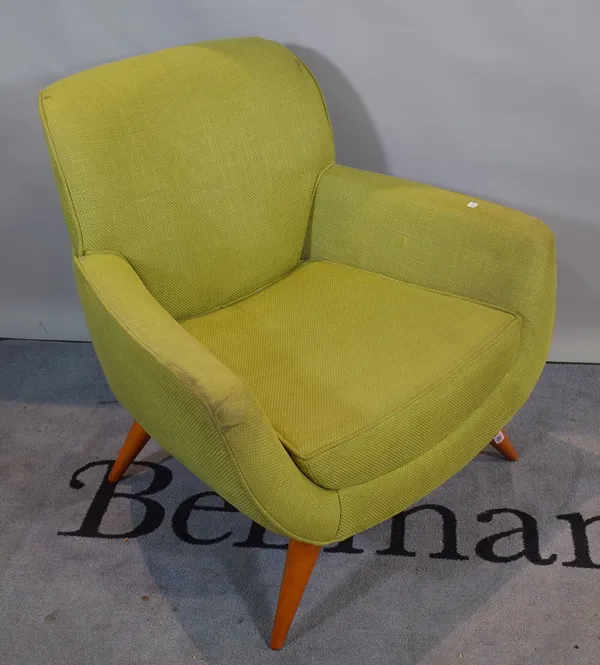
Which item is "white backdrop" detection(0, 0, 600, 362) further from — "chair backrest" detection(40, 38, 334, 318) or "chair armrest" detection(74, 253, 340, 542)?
"chair armrest" detection(74, 253, 340, 542)

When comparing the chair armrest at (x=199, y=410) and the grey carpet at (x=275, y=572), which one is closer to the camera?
the chair armrest at (x=199, y=410)

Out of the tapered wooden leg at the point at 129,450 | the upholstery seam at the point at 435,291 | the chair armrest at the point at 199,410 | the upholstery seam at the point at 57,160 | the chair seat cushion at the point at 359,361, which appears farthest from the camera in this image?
the tapered wooden leg at the point at 129,450

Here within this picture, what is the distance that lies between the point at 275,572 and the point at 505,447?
55cm

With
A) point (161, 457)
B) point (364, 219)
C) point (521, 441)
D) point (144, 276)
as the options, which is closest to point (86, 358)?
point (161, 457)

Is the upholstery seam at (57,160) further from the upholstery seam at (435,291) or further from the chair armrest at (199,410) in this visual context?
the upholstery seam at (435,291)

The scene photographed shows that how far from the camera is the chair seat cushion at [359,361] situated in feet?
3.92

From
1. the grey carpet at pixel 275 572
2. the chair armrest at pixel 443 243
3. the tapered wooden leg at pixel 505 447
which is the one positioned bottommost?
the grey carpet at pixel 275 572

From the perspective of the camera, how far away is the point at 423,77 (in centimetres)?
172

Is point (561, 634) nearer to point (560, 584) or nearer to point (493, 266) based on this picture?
point (560, 584)

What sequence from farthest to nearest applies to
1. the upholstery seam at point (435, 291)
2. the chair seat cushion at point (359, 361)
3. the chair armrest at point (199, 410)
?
the upholstery seam at point (435, 291) < the chair seat cushion at point (359, 361) < the chair armrest at point (199, 410)

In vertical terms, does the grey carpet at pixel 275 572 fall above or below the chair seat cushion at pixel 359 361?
below

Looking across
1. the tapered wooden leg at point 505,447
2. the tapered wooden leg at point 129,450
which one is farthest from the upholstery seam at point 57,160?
the tapered wooden leg at point 505,447

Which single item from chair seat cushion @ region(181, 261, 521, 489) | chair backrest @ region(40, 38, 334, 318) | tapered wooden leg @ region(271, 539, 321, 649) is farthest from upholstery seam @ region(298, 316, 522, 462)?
chair backrest @ region(40, 38, 334, 318)

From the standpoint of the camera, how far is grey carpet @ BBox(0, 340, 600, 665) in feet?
4.38
